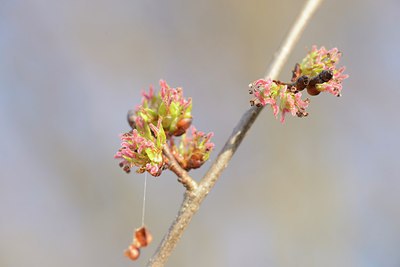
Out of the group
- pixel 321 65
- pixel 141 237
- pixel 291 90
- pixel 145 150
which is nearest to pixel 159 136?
pixel 145 150

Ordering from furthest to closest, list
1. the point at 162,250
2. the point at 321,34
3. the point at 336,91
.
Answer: the point at 321,34, the point at 336,91, the point at 162,250

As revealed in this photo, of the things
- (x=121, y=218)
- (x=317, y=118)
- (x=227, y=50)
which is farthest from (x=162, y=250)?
(x=227, y=50)

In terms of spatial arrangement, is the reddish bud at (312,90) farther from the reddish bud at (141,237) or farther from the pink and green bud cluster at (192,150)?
the reddish bud at (141,237)

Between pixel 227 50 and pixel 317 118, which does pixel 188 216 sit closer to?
pixel 317 118

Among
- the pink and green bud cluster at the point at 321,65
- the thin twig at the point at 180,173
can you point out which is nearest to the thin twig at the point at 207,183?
the thin twig at the point at 180,173

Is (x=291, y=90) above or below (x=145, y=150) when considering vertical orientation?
above

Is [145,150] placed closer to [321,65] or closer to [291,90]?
[291,90]

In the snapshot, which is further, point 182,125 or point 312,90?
point 182,125
